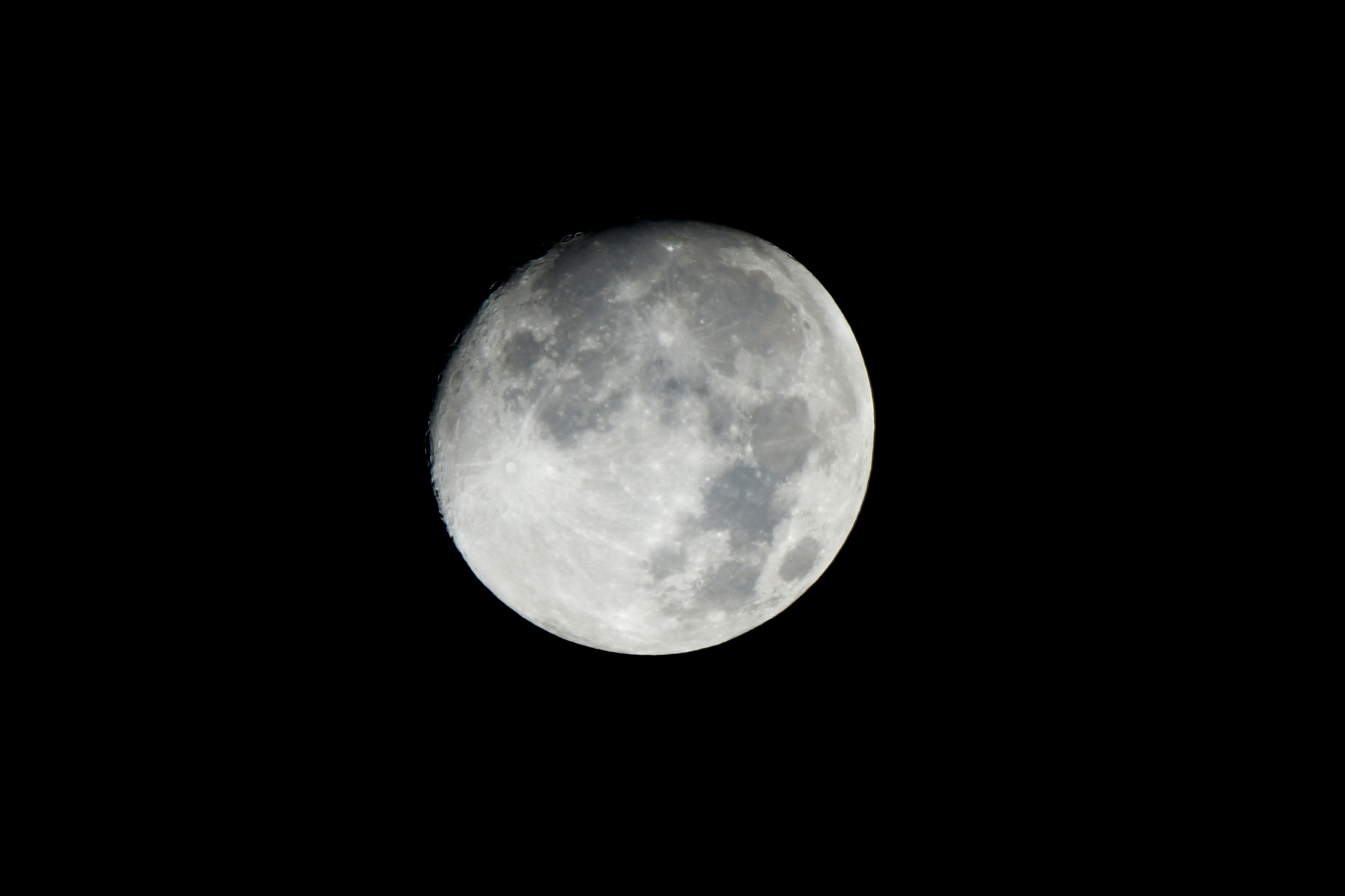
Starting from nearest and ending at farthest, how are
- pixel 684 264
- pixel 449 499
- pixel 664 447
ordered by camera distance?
1. pixel 664 447
2. pixel 684 264
3. pixel 449 499

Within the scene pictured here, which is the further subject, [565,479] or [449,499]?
[449,499]

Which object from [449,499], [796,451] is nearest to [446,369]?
[449,499]

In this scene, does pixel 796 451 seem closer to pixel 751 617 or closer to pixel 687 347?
pixel 687 347

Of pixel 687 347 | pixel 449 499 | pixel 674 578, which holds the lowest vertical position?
pixel 674 578

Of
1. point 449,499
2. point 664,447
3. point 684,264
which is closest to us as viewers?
point 664,447

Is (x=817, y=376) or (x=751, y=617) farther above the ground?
(x=817, y=376)

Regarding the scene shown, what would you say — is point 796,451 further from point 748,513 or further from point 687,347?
point 687,347
